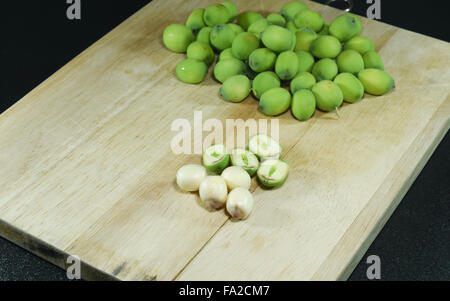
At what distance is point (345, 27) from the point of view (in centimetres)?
136

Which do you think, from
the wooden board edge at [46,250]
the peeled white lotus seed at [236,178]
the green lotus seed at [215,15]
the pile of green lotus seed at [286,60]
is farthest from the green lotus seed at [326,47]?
the wooden board edge at [46,250]

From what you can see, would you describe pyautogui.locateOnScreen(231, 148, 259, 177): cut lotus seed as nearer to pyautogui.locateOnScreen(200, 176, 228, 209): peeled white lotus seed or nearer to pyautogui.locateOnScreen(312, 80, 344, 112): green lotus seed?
pyautogui.locateOnScreen(200, 176, 228, 209): peeled white lotus seed

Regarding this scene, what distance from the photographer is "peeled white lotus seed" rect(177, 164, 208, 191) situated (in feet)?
3.68

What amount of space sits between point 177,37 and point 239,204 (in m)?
0.46

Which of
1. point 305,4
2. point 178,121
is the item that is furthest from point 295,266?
point 305,4

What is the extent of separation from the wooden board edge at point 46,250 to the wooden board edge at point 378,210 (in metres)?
0.32

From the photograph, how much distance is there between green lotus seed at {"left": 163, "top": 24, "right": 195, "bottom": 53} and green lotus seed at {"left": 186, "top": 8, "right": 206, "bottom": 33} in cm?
2

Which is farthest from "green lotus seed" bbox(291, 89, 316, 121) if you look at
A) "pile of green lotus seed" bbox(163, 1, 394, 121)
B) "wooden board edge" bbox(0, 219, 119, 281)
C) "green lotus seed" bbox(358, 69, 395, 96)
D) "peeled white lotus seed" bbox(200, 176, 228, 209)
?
"wooden board edge" bbox(0, 219, 119, 281)

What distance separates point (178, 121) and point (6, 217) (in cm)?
35

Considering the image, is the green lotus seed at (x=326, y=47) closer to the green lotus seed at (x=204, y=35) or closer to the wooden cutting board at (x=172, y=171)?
the wooden cutting board at (x=172, y=171)

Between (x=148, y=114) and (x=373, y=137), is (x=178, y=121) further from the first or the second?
(x=373, y=137)

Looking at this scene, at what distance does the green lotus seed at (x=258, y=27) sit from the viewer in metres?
1.36

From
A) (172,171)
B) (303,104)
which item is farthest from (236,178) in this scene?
(303,104)

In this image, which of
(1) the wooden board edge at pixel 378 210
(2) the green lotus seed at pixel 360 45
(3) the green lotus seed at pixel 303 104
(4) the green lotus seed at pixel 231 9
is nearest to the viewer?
(1) the wooden board edge at pixel 378 210
